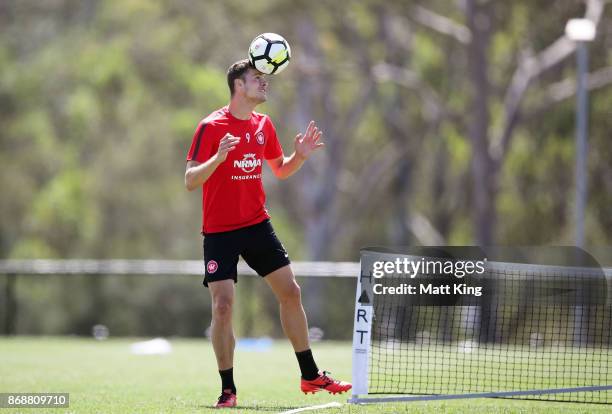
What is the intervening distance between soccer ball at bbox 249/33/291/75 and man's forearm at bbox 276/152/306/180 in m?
0.81

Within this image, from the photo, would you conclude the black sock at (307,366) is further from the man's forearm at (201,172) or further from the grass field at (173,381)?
the man's forearm at (201,172)

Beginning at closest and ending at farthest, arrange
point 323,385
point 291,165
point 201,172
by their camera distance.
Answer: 1. point 201,172
2. point 323,385
3. point 291,165

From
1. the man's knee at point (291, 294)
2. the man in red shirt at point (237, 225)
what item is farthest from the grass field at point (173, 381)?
the man's knee at point (291, 294)

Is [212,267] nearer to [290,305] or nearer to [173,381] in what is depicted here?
[290,305]

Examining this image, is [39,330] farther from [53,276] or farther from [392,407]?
[392,407]

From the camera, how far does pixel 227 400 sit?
9.98 m

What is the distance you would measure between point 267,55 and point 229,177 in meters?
1.13

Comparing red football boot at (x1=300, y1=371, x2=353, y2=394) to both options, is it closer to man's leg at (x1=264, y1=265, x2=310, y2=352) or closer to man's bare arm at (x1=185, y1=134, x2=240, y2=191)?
man's leg at (x1=264, y1=265, x2=310, y2=352)

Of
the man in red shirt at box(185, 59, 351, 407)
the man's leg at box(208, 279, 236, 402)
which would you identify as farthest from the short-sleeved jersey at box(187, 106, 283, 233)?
the man's leg at box(208, 279, 236, 402)

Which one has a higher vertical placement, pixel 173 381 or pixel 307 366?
pixel 307 366

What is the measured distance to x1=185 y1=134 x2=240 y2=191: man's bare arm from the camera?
9.57 metres

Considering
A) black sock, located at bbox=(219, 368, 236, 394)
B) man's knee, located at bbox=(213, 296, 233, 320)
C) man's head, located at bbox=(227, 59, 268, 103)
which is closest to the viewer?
man's knee, located at bbox=(213, 296, 233, 320)

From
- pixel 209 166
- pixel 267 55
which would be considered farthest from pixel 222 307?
pixel 267 55

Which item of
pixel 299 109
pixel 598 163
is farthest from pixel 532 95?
pixel 299 109
